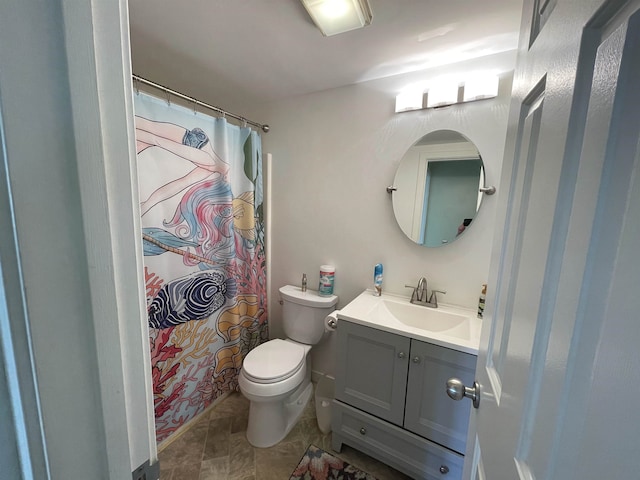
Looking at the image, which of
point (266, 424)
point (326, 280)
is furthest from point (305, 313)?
point (266, 424)

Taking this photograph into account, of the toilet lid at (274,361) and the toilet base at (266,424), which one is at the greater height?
the toilet lid at (274,361)

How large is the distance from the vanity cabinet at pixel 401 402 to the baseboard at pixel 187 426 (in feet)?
3.00

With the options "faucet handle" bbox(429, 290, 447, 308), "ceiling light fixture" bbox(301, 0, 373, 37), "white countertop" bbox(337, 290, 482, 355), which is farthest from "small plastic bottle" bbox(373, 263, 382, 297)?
"ceiling light fixture" bbox(301, 0, 373, 37)

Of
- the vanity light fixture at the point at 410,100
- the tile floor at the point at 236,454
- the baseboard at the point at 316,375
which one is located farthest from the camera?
the baseboard at the point at 316,375

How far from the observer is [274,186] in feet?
6.84

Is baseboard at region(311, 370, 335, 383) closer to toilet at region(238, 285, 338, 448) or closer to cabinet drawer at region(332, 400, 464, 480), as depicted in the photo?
toilet at region(238, 285, 338, 448)

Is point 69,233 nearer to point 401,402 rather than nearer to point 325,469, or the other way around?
point 401,402

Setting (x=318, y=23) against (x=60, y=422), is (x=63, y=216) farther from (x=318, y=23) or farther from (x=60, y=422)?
(x=318, y=23)

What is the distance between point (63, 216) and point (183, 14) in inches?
51.6

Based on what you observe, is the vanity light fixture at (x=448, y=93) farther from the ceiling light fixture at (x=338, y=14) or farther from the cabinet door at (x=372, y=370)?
the cabinet door at (x=372, y=370)

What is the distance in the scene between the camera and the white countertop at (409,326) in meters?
1.17

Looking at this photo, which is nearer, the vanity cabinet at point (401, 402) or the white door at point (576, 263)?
the white door at point (576, 263)

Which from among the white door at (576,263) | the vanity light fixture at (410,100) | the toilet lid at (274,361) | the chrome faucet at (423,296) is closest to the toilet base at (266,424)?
the toilet lid at (274,361)

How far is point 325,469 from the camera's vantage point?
1.42 meters
